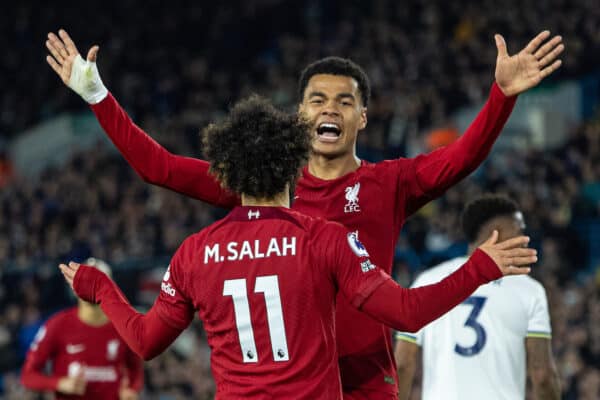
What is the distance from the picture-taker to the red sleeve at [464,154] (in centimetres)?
427

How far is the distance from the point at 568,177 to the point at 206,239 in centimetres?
1115

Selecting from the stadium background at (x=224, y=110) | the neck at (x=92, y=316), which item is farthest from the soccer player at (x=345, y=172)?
the stadium background at (x=224, y=110)

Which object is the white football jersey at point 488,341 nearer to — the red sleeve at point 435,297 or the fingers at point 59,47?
the red sleeve at point 435,297

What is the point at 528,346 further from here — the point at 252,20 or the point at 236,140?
the point at 252,20

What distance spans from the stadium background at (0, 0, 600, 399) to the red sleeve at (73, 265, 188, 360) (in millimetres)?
6873

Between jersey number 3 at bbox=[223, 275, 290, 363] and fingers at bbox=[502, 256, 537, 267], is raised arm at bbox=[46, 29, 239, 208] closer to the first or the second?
jersey number 3 at bbox=[223, 275, 290, 363]

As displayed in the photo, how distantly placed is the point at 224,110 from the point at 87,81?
16.6m

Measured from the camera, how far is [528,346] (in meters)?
5.57

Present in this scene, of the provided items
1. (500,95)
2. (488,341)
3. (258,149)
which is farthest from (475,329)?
(258,149)

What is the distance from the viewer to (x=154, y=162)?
4.64m

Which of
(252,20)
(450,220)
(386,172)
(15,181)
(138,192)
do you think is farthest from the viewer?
(252,20)

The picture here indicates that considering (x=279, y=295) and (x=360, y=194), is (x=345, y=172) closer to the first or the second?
(x=360, y=194)

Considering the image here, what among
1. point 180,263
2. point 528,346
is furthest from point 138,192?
point 180,263

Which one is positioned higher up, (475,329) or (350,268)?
(350,268)
